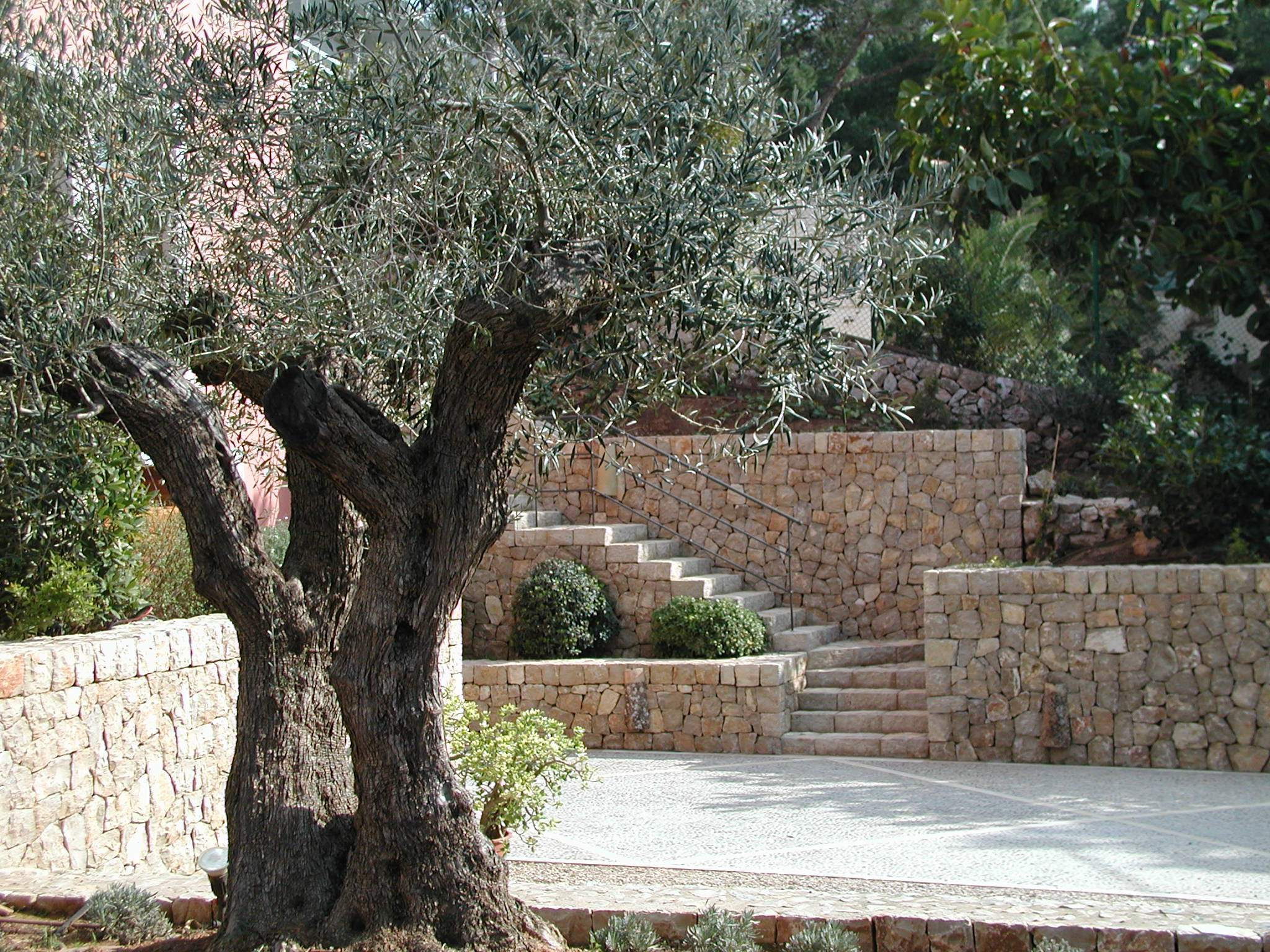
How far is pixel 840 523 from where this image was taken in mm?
13953

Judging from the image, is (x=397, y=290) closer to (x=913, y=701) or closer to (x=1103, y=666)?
(x=1103, y=666)

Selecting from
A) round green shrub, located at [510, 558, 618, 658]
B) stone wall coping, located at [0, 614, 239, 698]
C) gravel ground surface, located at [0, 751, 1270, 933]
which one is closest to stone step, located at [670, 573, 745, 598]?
round green shrub, located at [510, 558, 618, 658]

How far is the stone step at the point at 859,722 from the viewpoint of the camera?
11.0m

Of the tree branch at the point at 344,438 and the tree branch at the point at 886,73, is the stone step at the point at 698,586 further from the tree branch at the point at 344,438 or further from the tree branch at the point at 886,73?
the tree branch at the point at 886,73

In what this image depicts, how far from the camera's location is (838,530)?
45.8 feet

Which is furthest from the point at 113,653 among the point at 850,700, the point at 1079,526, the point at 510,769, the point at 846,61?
the point at 846,61

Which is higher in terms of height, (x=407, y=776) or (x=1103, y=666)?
(x=1103, y=666)

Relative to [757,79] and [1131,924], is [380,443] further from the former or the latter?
[1131,924]

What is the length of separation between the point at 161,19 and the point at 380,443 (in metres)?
2.66

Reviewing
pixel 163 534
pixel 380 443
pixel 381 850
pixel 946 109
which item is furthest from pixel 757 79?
pixel 946 109

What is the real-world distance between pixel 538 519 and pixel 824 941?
9.79 m

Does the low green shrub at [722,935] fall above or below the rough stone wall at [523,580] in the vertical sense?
below

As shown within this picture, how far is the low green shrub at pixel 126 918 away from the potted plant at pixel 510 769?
1673 millimetres

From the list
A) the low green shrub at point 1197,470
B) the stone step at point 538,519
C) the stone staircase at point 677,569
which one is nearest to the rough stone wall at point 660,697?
the stone staircase at point 677,569
